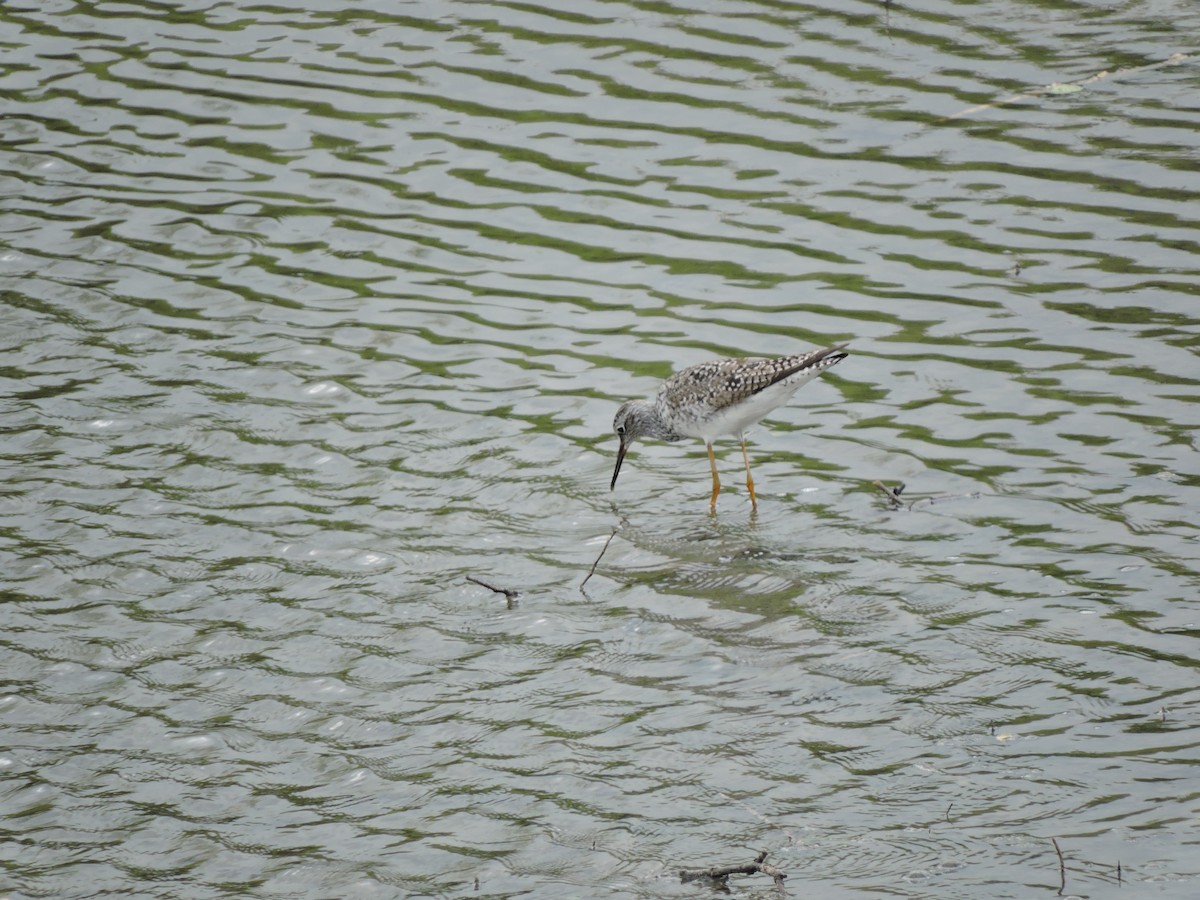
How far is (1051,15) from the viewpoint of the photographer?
54.0ft

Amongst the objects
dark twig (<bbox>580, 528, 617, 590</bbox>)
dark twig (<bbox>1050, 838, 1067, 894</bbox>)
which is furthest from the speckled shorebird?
dark twig (<bbox>1050, 838, 1067, 894</bbox>)

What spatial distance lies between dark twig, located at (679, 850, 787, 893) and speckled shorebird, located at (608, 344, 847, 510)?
152 inches

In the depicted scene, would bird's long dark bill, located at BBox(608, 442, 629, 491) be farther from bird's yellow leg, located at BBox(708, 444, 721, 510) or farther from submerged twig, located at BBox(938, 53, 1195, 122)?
submerged twig, located at BBox(938, 53, 1195, 122)

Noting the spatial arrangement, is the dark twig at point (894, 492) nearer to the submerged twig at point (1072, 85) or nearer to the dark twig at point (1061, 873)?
the dark twig at point (1061, 873)

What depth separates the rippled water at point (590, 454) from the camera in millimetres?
7309

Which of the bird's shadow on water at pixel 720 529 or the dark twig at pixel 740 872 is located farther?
the bird's shadow on water at pixel 720 529

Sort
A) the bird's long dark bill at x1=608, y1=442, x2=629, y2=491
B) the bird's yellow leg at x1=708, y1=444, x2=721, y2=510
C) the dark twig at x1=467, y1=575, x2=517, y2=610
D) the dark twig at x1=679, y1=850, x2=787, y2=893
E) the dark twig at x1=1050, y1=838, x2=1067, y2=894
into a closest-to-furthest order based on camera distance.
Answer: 1. the dark twig at x1=1050, y1=838, x2=1067, y2=894
2. the dark twig at x1=679, y1=850, x2=787, y2=893
3. the dark twig at x1=467, y1=575, x2=517, y2=610
4. the bird's yellow leg at x1=708, y1=444, x2=721, y2=510
5. the bird's long dark bill at x1=608, y1=442, x2=629, y2=491

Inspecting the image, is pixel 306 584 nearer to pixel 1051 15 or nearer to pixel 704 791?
pixel 704 791

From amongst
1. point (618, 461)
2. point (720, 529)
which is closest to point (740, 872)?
point (720, 529)

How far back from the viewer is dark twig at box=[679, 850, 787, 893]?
646cm

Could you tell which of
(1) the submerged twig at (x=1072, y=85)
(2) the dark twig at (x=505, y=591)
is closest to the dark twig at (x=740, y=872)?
Result: (2) the dark twig at (x=505, y=591)

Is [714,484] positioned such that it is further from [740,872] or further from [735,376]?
[740,872]

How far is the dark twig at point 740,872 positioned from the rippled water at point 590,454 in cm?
18

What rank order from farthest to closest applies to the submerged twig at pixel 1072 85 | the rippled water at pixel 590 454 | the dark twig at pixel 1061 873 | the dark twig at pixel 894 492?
1. the submerged twig at pixel 1072 85
2. the dark twig at pixel 894 492
3. the rippled water at pixel 590 454
4. the dark twig at pixel 1061 873
